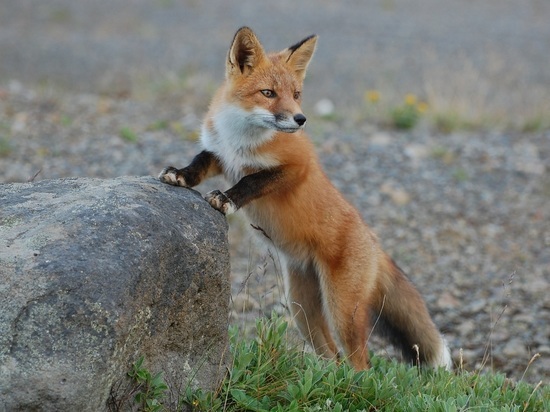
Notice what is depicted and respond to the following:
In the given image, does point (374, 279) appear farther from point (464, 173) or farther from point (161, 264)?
point (464, 173)

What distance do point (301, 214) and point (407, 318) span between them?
1.13 metres

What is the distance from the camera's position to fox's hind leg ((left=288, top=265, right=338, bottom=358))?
5.57m

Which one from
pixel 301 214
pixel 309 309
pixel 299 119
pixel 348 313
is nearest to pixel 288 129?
pixel 299 119

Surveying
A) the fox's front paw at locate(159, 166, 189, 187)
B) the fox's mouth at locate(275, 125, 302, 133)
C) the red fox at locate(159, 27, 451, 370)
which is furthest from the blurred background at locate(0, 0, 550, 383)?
the fox's mouth at locate(275, 125, 302, 133)

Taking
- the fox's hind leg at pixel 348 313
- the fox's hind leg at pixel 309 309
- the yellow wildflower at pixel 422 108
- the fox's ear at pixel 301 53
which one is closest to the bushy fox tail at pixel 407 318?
the fox's hind leg at pixel 348 313

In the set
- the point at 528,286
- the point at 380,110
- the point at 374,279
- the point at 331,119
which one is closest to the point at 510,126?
the point at 380,110

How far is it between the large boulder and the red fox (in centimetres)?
75

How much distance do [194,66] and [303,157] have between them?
11.1m

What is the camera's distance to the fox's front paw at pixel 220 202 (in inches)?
177

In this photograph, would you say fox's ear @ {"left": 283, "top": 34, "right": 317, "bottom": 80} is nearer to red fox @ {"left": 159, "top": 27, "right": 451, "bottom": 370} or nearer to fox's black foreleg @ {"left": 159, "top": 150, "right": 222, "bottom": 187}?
red fox @ {"left": 159, "top": 27, "right": 451, "bottom": 370}

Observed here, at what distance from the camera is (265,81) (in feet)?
17.1

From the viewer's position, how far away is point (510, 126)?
40.6ft

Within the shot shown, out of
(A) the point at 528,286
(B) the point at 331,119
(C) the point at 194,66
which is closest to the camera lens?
(A) the point at 528,286

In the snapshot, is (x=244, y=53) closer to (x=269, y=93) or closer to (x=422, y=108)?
(x=269, y=93)
